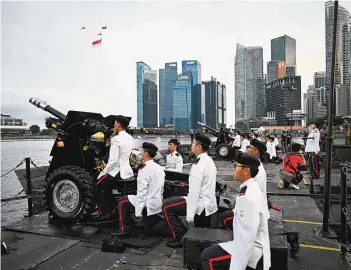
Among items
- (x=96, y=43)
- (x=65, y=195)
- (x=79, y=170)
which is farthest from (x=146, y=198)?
(x=96, y=43)

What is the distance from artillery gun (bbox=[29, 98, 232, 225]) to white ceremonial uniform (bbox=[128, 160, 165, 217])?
871 mm

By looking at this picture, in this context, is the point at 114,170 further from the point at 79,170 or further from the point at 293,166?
the point at 293,166

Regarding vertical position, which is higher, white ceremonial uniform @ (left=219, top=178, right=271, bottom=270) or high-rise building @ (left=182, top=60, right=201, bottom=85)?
high-rise building @ (left=182, top=60, right=201, bottom=85)

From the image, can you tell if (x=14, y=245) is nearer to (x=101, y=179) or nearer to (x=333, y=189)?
(x=101, y=179)

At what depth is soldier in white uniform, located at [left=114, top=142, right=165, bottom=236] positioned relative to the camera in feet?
18.2

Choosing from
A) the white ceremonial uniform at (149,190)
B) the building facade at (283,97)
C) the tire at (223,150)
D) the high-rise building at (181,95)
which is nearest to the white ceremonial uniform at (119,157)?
the white ceremonial uniform at (149,190)

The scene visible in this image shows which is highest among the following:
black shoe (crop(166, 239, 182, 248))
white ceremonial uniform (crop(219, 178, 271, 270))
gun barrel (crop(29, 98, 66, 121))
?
gun barrel (crop(29, 98, 66, 121))

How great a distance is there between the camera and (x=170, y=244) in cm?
535

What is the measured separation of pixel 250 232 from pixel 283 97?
1628 inches

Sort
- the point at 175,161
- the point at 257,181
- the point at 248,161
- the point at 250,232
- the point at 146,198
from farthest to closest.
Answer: the point at 175,161 < the point at 146,198 < the point at 257,181 < the point at 248,161 < the point at 250,232

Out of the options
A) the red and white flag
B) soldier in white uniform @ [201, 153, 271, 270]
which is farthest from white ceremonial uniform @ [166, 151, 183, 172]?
soldier in white uniform @ [201, 153, 271, 270]

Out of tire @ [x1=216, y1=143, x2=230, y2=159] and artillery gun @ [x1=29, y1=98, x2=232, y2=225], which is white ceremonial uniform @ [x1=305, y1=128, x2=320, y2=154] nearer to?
artillery gun @ [x1=29, y1=98, x2=232, y2=225]

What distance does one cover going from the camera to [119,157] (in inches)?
248

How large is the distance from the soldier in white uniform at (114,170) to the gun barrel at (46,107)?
1.93 m
